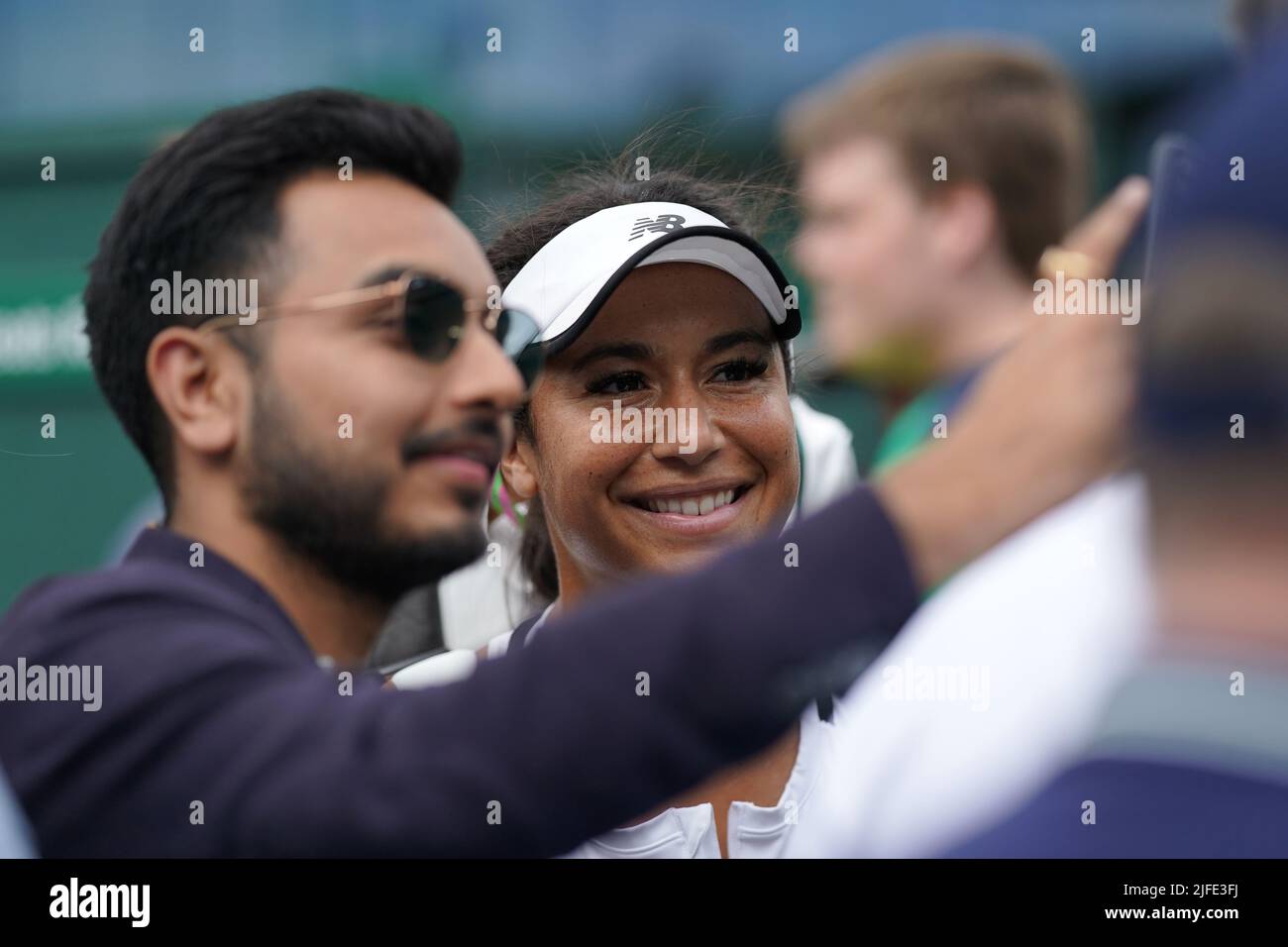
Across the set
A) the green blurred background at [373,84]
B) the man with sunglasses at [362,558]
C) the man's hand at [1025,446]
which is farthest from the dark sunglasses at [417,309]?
the green blurred background at [373,84]

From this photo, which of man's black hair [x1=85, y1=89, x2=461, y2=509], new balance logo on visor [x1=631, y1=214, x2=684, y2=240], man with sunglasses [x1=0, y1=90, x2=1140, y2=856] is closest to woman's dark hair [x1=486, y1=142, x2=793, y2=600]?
new balance logo on visor [x1=631, y1=214, x2=684, y2=240]

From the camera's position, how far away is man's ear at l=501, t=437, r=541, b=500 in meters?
1.80

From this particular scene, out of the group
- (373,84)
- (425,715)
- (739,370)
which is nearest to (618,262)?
(739,370)

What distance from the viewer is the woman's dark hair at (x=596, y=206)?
1.83 meters

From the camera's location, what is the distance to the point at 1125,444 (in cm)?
85

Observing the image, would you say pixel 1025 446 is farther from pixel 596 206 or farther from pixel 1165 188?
pixel 596 206

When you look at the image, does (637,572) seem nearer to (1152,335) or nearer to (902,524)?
(902,524)

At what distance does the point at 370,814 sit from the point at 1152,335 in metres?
0.61

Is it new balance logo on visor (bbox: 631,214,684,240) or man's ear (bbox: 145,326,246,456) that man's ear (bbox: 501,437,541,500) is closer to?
new balance logo on visor (bbox: 631,214,684,240)

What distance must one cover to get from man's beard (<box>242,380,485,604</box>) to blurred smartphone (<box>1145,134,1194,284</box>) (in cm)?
70

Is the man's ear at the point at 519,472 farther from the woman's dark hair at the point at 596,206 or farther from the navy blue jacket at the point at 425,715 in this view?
the navy blue jacket at the point at 425,715

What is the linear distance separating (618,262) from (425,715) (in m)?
0.74

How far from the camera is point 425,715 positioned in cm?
102
